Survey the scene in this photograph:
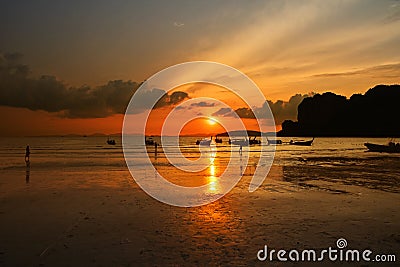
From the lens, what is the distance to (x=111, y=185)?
901 inches

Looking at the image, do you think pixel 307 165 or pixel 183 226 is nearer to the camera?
pixel 183 226

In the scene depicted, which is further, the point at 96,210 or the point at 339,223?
the point at 96,210

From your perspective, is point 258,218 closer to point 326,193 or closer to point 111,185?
point 326,193

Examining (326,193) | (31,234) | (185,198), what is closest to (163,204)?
(185,198)

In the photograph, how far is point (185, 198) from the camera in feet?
58.0

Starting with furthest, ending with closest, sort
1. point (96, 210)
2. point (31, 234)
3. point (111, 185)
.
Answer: point (111, 185) < point (96, 210) < point (31, 234)

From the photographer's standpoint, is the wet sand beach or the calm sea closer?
the wet sand beach

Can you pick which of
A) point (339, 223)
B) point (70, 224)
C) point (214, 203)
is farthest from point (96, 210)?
point (339, 223)

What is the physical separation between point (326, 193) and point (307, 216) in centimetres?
641

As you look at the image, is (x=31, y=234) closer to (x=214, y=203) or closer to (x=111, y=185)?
(x=214, y=203)

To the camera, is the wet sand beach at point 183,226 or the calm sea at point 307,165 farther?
the calm sea at point 307,165

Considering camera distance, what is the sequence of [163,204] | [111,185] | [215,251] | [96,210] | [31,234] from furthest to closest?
1. [111,185]
2. [163,204]
3. [96,210]
4. [31,234]
5. [215,251]

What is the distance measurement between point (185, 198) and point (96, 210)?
4.77 m

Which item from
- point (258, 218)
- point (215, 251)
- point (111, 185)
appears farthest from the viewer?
point (111, 185)
